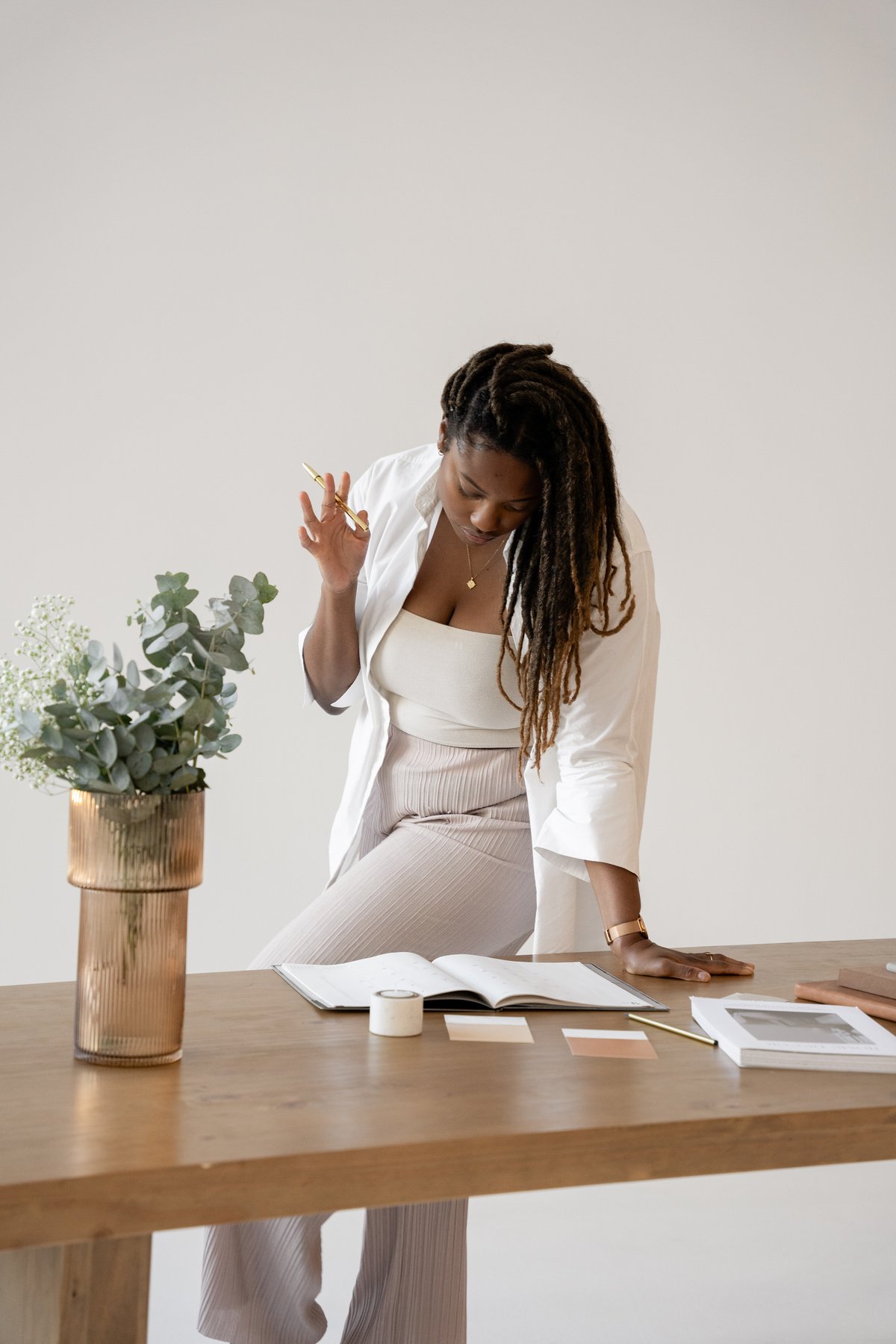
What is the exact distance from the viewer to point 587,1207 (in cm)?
262

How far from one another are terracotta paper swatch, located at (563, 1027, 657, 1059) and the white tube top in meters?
0.71

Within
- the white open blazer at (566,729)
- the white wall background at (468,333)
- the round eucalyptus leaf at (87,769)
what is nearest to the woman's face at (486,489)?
the white open blazer at (566,729)

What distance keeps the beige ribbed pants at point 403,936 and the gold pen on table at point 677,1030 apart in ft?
1.39

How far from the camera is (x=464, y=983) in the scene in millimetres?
1473

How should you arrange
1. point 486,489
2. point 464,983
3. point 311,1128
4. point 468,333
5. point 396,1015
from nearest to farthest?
point 311,1128 < point 396,1015 < point 464,983 < point 486,489 < point 468,333

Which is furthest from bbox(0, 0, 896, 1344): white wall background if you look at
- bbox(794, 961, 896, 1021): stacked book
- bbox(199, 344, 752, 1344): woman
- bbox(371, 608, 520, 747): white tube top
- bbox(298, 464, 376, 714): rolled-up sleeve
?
bbox(794, 961, 896, 1021): stacked book

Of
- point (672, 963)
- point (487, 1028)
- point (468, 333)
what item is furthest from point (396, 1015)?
point (468, 333)

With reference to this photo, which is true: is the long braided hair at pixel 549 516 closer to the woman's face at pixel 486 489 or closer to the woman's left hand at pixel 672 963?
the woman's face at pixel 486 489

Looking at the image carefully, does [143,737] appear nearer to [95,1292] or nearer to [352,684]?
[95,1292]

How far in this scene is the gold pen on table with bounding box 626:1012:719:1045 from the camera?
1.37 meters

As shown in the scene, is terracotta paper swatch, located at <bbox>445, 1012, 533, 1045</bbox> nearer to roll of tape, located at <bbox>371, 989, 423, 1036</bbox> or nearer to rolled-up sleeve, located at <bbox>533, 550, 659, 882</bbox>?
roll of tape, located at <bbox>371, 989, 423, 1036</bbox>

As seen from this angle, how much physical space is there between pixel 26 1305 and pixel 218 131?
306 centimetres

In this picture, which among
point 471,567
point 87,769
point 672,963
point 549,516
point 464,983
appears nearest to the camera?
point 87,769

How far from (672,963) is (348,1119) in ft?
2.29
